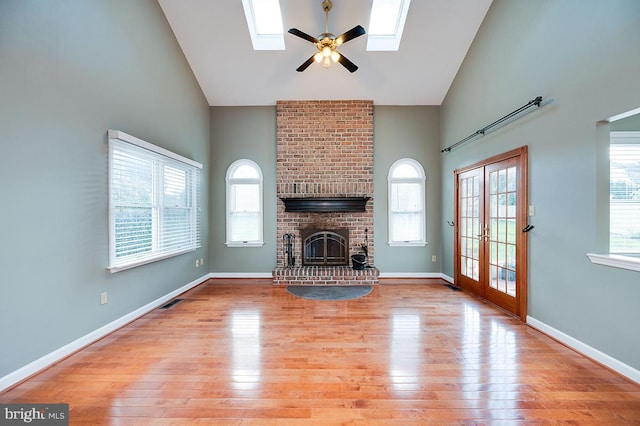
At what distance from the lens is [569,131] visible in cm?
251

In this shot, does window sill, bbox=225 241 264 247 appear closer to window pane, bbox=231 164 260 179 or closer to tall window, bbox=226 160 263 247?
tall window, bbox=226 160 263 247

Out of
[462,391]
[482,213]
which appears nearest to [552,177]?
[482,213]

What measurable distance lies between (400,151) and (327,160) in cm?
144

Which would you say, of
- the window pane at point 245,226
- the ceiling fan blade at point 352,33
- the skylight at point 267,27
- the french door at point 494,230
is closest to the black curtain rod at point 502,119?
the french door at point 494,230

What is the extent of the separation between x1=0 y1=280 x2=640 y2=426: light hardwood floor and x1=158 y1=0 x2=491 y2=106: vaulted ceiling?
12.6 ft

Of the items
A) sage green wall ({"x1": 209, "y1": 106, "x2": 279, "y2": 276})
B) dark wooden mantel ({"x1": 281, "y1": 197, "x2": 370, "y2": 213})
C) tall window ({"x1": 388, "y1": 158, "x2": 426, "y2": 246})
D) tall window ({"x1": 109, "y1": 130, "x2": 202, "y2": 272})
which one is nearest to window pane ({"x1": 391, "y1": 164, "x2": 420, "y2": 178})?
tall window ({"x1": 388, "y1": 158, "x2": 426, "y2": 246})

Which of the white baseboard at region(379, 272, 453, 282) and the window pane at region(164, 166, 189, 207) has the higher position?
the window pane at region(164, 166, 189, 207)

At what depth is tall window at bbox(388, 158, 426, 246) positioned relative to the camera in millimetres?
5137

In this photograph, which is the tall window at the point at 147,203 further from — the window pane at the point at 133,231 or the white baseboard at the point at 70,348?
the white baseboard at the point at 70,348

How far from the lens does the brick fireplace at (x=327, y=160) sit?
500cm

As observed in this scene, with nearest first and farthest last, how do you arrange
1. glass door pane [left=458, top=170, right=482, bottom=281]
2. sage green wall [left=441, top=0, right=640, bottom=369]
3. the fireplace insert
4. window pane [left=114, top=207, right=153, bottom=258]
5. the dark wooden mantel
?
sage green wall [left=441, top=0, right=640, bottom=369], window pane [left=114, top=207, right=153, bottom=258], glass door pane [left=458, top=170, right=482, bottom=281], the dark wooden mantel, the fireplace insert

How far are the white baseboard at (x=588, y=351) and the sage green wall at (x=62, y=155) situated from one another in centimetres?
460

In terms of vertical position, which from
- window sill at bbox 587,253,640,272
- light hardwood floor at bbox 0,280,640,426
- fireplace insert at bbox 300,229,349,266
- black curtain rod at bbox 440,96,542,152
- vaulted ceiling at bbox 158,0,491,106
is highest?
vaulted ceiling at bbox 158,0,491,106

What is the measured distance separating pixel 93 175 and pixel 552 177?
4653mm
